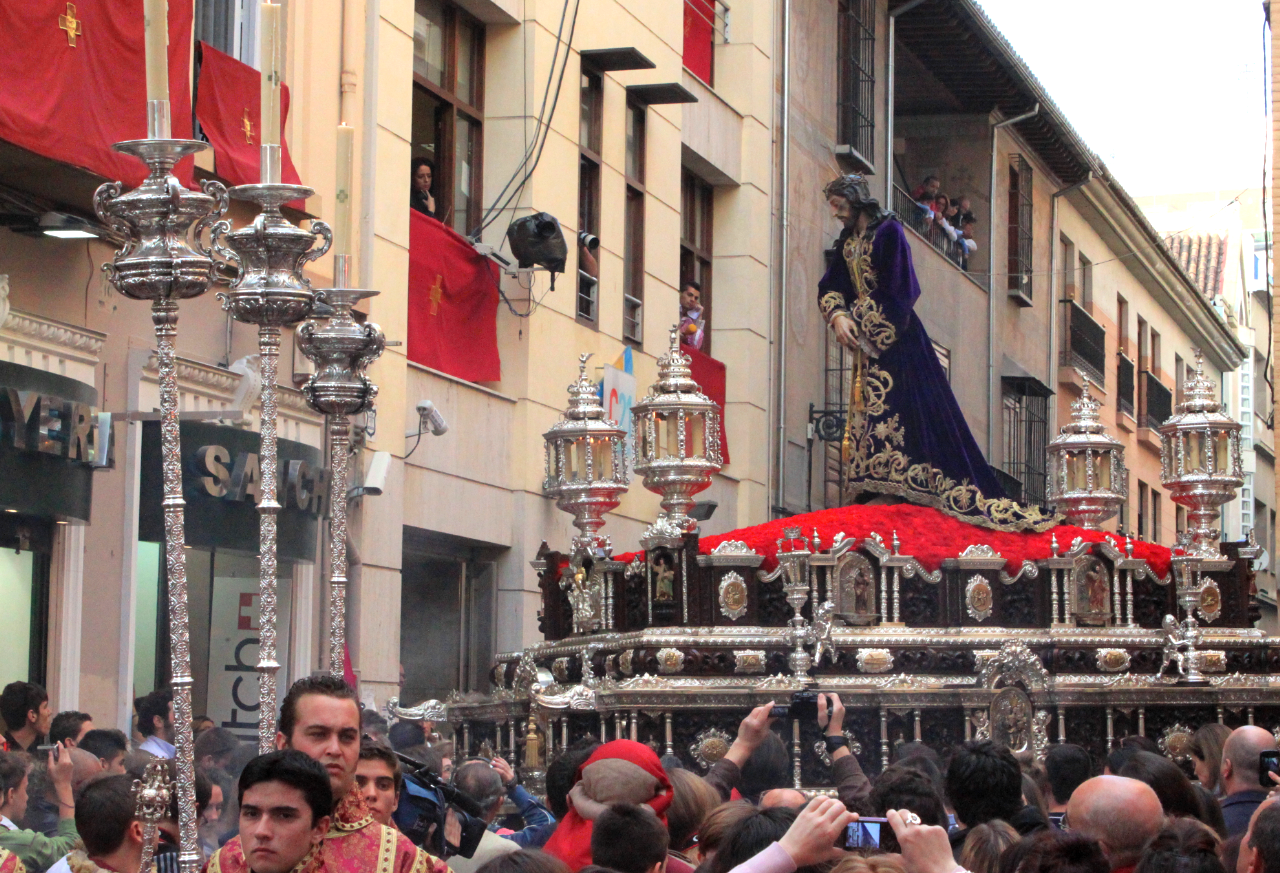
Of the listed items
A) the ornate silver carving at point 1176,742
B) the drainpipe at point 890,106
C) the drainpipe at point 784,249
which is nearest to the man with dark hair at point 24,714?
the ornate silver carving at point 1176,742

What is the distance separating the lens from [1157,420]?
34031mm

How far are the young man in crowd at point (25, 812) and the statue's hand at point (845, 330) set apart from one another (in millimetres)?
5972

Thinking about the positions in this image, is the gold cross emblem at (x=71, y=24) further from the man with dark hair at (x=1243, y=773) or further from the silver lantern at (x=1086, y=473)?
the man with dark hair at (x=1243, y=773)

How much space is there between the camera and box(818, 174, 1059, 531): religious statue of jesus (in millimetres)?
11695

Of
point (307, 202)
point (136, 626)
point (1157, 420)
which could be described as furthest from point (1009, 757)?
point (1157, 420)

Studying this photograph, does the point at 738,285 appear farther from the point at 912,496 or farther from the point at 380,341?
the point at 380,341

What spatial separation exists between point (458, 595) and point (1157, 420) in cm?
2039

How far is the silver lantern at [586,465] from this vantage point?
37.9 feet

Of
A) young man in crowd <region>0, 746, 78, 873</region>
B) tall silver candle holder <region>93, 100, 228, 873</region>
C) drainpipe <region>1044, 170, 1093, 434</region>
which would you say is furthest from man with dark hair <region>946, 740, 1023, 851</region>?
drainpipe <region>1044, 170, 1093, 434</region>

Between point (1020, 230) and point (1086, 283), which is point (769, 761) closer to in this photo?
point (1020, 230)

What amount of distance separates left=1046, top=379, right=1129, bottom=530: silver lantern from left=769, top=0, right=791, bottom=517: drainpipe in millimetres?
8583

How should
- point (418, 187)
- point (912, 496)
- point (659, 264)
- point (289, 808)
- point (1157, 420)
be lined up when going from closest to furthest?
point (289, 808) < point (912, 496) < point (418, 187) < point (659, 264) < point (1157, 420)

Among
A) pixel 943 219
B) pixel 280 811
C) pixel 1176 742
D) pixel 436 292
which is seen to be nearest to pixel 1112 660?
pixel 1176 742

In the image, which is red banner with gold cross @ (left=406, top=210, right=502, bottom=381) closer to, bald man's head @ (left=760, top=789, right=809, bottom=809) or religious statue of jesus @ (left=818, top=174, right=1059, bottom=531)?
religious statue of jesus @ (left=818, top=174, right=1059, bottom=531)
